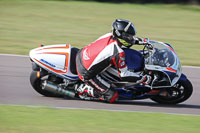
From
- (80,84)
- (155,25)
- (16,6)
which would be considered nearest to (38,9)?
(16,6)

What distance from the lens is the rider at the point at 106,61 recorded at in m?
6.85

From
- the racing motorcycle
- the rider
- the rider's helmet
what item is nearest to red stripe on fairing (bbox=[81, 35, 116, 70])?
the rider

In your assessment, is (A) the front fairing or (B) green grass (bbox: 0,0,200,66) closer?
(A) the front fairing

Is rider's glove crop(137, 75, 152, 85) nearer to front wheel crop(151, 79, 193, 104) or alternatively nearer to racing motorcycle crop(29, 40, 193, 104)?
racing motorcycle crop(29, 40, 193, 104)

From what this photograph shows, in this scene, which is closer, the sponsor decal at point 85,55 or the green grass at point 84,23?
the sponsor decal at point 85,55

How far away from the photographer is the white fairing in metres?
7.23

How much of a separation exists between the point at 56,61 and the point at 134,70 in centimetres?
143

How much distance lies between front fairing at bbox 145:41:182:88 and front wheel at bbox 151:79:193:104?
23 centimetres

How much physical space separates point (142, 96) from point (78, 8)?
1136 centimetres

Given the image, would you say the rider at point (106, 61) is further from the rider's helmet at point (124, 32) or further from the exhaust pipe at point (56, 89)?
the exhaust pipe at point (56, 89)

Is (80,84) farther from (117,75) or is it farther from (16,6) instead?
(16,6)

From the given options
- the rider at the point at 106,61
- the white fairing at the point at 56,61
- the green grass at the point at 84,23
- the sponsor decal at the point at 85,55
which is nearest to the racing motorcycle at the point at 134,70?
the white fairing at the point at 56,61

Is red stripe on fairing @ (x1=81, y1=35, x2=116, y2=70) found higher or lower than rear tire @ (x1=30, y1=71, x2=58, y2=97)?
higher

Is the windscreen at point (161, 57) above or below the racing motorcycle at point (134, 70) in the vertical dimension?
above
